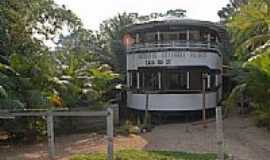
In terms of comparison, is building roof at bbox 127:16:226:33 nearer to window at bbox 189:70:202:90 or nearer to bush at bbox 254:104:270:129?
window at bbox 189:70:202:90

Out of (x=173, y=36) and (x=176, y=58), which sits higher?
(x=173, y=36)

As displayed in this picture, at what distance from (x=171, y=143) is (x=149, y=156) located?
3298 mm

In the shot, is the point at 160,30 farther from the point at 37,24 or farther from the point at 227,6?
the point at 227,6

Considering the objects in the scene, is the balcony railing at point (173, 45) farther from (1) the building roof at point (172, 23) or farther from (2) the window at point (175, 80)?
(2) the window at point (175, 80)

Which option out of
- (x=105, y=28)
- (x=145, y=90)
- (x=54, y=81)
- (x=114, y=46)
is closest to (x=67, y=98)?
(x=54, y=81)

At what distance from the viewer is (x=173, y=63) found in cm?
2166

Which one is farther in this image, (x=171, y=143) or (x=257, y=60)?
(x=257, y=60)

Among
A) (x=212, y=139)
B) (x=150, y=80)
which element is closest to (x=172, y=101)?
(x=150, y=80)

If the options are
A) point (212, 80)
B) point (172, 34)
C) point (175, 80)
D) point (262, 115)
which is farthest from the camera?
point (212, 80)

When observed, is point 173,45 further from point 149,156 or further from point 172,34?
point 149,156

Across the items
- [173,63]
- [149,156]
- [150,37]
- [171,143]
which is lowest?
[171,143]

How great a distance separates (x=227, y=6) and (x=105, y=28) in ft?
55.5

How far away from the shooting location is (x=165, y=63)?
21688mm

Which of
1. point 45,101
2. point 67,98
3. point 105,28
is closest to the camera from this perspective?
point 45,101
